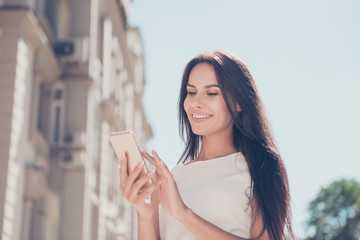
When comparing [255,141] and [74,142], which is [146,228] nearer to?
[255,141]

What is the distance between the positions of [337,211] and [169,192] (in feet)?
147

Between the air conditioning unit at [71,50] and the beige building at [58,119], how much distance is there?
22 millimetres

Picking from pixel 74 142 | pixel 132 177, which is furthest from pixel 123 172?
pixel 74 142

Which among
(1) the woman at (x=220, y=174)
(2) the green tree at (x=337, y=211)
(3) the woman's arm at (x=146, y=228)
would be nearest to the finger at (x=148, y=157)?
(1) the woman at (x=220, y=174)

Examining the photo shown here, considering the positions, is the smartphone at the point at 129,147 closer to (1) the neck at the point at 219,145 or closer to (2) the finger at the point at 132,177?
(2) the finger at the point at 132,177

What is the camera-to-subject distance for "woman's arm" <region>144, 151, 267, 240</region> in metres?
1.99

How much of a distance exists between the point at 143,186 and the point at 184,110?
52 cm

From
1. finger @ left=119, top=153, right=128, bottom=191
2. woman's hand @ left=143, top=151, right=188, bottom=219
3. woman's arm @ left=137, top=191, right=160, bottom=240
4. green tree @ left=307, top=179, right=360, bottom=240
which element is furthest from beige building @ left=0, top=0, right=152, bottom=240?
green tree @ left=307, top=179, right=360, bottom=240

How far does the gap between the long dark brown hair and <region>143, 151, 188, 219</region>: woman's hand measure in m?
0.32

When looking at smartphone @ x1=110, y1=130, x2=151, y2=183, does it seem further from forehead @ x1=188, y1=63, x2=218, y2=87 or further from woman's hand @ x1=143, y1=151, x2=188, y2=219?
forehead @ x1=188, y1=63, x2=218, y2=87

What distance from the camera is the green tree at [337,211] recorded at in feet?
142

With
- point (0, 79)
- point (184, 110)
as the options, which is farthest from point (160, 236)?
point (0, 79)

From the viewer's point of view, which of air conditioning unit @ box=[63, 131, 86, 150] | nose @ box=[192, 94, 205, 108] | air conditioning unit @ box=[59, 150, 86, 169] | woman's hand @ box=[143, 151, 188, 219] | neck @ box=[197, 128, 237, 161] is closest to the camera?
woman's hand @ box=[143, 151, 188, 219]

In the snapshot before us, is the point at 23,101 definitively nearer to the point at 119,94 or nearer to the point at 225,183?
the point at 225,183
